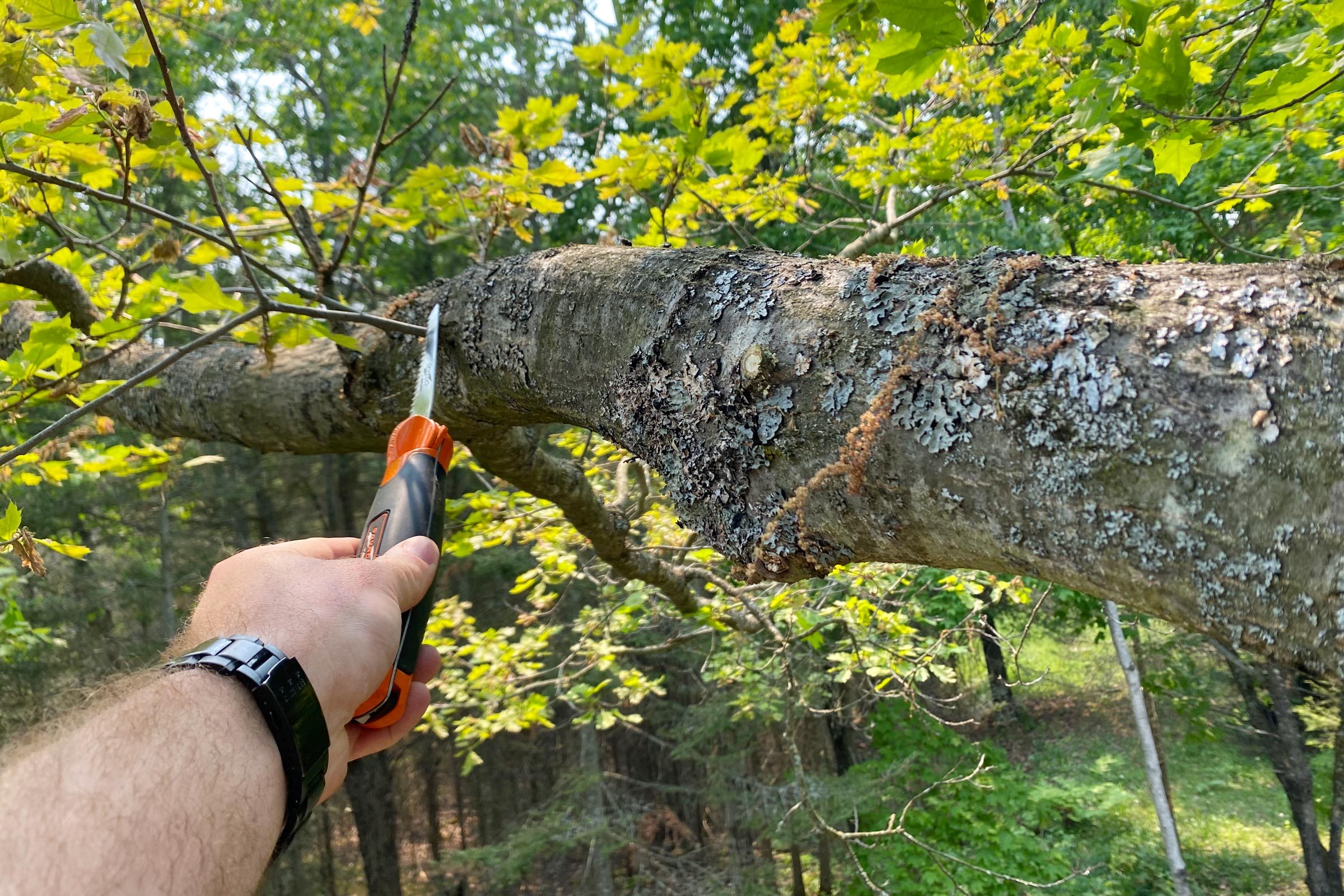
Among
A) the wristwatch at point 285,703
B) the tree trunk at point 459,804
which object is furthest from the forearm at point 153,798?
the tree trunk at point 459,804

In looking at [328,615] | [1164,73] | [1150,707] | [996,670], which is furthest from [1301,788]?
[328,615]

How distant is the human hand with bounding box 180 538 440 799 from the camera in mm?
973

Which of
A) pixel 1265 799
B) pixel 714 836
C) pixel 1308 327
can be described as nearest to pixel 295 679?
pixel 1308 327

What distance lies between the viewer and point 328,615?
39.4 inches

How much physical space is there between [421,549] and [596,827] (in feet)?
24.7

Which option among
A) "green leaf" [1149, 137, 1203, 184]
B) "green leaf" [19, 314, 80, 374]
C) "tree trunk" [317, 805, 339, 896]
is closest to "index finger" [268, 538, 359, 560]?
"green leaf" [19, 314, 80, 374]

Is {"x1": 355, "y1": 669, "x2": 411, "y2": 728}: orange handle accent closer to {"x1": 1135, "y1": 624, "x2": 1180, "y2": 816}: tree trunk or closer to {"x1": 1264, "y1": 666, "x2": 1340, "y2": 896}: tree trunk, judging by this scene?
{"x1": 1135, "y1": 624, "x2": 1180, "y2": 816}: tree trunk

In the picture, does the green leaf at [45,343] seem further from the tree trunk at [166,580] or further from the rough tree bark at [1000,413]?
the tree trunk at [166,580]

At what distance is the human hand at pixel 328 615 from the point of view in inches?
38.3

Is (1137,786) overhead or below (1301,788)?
below

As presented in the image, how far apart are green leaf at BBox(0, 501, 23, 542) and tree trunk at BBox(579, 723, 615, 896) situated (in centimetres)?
724

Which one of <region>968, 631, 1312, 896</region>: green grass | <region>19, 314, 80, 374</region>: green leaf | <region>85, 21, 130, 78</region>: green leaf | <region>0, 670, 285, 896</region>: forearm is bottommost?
<region>968, 631, 1312, 896</region>: green grass

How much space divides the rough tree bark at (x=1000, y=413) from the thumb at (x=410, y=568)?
0.36m

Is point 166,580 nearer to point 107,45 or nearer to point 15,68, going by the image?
point 15,68
